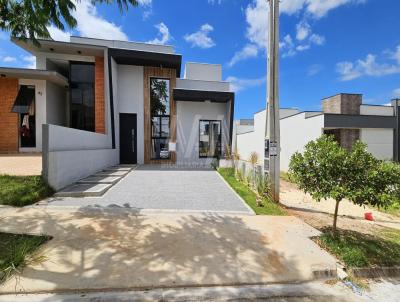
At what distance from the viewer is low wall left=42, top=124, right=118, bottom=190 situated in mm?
6320

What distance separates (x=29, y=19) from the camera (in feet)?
13.9

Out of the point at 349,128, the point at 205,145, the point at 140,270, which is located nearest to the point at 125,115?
the point at 205,145

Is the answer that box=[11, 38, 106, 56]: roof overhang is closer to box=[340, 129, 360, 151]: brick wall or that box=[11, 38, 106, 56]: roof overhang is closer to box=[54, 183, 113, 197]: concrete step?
box=[54, 183, 113, 197]: concrete step

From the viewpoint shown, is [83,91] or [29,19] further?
[83,91]

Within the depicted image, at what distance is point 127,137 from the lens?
1299cm

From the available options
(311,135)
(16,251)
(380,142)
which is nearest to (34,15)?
(16,251)

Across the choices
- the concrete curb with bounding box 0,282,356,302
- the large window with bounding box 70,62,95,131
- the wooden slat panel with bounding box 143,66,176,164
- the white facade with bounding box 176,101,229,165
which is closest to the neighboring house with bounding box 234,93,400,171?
the white facade with bounding box 176,101,229,165

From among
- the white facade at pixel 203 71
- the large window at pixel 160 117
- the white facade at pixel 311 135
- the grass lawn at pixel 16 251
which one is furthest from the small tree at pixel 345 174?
the white facade at pixel 203 71

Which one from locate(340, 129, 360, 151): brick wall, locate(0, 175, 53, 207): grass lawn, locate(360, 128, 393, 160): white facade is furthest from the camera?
locate(360, 128, 393, 160): white facade

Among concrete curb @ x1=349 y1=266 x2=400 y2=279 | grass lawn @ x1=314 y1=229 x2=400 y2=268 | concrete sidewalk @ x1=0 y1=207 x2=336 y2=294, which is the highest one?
concrete sidewalk @ x1=0 y1=207 x2=336 y2=294

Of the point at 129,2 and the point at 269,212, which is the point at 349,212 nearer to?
the point at 269,212

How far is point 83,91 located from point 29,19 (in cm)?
881

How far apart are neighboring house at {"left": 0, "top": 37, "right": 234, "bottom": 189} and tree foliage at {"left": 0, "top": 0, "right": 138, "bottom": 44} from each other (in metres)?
6.24

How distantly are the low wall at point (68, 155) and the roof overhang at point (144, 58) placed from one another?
14.9ft
